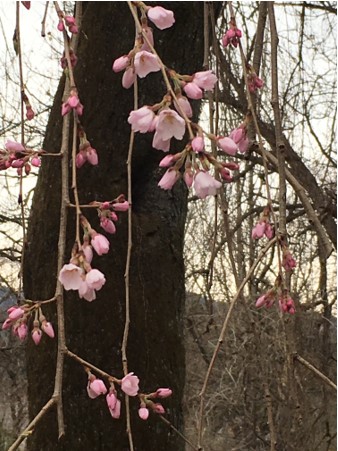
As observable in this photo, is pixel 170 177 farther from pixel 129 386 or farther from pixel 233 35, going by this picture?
pixel 233 35

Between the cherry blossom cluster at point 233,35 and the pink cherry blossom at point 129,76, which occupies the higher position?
the cherry blossom cluster at point 233,35

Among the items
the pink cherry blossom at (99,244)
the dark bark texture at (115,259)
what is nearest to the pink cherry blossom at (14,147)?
the pink cherry blossom at (99,244)

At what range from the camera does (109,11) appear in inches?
85.2

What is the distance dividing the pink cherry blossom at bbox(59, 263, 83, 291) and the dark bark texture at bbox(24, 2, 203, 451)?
1.01 meters

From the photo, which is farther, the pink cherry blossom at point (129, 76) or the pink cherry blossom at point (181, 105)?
the pink cherry blossom at point (129, 76)

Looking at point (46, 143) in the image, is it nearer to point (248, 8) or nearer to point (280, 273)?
point (280, 273)

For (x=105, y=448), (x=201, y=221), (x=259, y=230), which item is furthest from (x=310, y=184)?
(x=259, y=230)

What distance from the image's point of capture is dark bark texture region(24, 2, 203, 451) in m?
1.97

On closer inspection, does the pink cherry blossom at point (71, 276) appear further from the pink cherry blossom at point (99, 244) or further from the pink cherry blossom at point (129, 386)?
the pink cherry blossom at point (129, 386)

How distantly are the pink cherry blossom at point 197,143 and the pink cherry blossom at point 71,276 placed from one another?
226mm

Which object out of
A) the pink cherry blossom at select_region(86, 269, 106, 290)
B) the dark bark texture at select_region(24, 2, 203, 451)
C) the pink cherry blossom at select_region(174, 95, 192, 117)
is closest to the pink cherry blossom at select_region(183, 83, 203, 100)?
the pink cherry blossom at select_region(174, 95, 192, 117)

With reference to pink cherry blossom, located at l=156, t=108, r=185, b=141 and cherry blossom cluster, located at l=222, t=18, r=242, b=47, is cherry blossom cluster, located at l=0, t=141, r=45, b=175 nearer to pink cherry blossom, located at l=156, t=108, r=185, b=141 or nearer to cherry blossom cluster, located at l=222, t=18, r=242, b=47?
pink cherry blossom, located at l=156, t=108, r=185, b=141

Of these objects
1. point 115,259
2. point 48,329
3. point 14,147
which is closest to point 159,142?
point 14,147

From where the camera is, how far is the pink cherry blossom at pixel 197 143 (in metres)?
0.77
